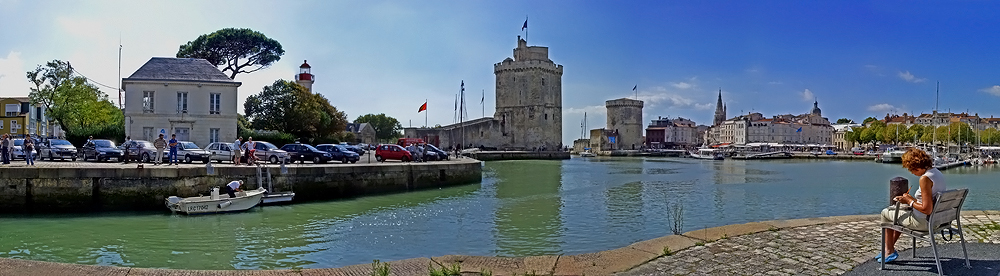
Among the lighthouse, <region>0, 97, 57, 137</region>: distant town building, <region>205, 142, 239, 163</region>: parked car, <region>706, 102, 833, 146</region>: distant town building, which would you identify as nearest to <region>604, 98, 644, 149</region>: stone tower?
<region>706, 102, 833, 146</region>: distant town building

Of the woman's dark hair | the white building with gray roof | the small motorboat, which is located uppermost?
the white building with gray roof

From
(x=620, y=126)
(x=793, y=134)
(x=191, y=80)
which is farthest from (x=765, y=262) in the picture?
(x=793, y=134)

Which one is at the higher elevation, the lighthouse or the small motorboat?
the lighthouse

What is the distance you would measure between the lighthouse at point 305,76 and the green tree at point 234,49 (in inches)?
194

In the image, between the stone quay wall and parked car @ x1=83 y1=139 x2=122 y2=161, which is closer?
the stone quay wall

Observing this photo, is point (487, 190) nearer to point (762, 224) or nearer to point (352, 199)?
point (352, 199)

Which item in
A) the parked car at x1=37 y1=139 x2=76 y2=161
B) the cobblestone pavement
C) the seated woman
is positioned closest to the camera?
the seated woman

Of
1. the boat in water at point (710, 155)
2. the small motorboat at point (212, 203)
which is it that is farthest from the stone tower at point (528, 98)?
the small motorboat at point (212, 203)

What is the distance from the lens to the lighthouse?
199 ft

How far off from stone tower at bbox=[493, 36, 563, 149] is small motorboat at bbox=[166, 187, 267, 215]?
63049 mm

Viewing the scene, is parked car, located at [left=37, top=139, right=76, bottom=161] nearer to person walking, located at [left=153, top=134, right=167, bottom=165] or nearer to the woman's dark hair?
person walking, located at [left=153, top=134, right=167, bottom=165]

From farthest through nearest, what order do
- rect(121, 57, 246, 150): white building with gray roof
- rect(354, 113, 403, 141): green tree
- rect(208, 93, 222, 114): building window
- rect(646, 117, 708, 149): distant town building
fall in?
1. rect(646, 117, 708, 149): distant town building
2. rect(354, 113, 403, 141): green tree
3. rect(208, 93, 222, 114): building window
4. rect(121, 57, 246, 150): white building with gray roof

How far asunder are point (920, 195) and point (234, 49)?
54684mm

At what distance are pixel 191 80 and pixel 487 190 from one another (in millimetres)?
17750
